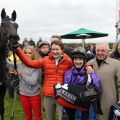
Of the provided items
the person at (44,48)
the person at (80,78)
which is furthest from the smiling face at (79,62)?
the person at (44,48)

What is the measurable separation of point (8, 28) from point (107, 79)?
69.6 inches

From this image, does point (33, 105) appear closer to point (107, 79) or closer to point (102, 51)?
point (107, 79)

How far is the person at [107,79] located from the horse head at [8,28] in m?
1.30

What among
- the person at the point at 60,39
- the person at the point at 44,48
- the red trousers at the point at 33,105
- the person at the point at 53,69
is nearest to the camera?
the person at the point at 53,69

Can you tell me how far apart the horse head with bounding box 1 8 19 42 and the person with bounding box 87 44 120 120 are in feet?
4.27

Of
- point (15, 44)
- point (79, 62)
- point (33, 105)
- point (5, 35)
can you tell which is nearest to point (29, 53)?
point (5, 35)

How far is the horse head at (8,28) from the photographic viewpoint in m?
5.39

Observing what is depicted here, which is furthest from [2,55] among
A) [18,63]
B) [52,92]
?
[52,92]

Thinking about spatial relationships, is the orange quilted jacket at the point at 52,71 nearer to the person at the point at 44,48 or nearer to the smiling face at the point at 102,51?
the smiling face at the point at 102,51

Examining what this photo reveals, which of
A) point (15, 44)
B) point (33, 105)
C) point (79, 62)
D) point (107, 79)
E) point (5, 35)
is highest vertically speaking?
point (5, 35)

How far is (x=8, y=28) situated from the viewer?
5.62m

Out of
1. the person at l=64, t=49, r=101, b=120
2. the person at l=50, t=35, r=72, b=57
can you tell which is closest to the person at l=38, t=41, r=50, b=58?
the person at l=50, t=35, r=72, b=57

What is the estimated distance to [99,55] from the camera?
518cm

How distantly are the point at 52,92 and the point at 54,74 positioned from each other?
0.28 meters
